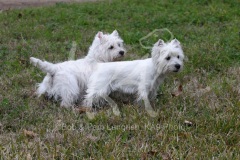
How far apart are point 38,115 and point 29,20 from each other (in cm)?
655

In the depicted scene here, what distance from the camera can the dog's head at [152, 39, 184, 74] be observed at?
17.9 feet

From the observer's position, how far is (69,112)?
18.1 ft

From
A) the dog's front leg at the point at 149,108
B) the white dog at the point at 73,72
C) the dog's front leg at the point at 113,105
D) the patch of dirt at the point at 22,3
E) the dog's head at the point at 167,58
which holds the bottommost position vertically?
the patch of dirt at the point at 22,3

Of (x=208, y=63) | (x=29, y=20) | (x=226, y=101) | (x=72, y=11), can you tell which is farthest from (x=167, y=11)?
Answer: (x=226, y=101)

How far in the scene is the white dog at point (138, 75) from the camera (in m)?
5.48

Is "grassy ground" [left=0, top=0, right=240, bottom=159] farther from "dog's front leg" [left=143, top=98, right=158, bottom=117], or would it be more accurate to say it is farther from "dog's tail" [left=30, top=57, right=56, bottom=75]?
"dog's tail" [left=30, top=57, right=56, bottom=75]

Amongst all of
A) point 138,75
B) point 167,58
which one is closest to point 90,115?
point 138,75

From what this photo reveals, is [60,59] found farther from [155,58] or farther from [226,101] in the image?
[226,101]

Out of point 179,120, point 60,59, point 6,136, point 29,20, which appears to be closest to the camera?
point 6,136

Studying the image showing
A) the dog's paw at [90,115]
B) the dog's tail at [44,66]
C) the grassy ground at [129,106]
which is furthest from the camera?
the dog's tail at [44,66]

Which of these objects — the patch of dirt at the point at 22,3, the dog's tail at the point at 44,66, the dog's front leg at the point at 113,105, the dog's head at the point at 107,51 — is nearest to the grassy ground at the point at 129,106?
the dog's front leg at the point at 113,105

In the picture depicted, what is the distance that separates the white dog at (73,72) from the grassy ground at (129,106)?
0.20 meters

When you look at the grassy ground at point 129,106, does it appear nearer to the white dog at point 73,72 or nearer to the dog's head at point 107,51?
the white dog at point 73,72

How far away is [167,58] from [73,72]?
1426mm
